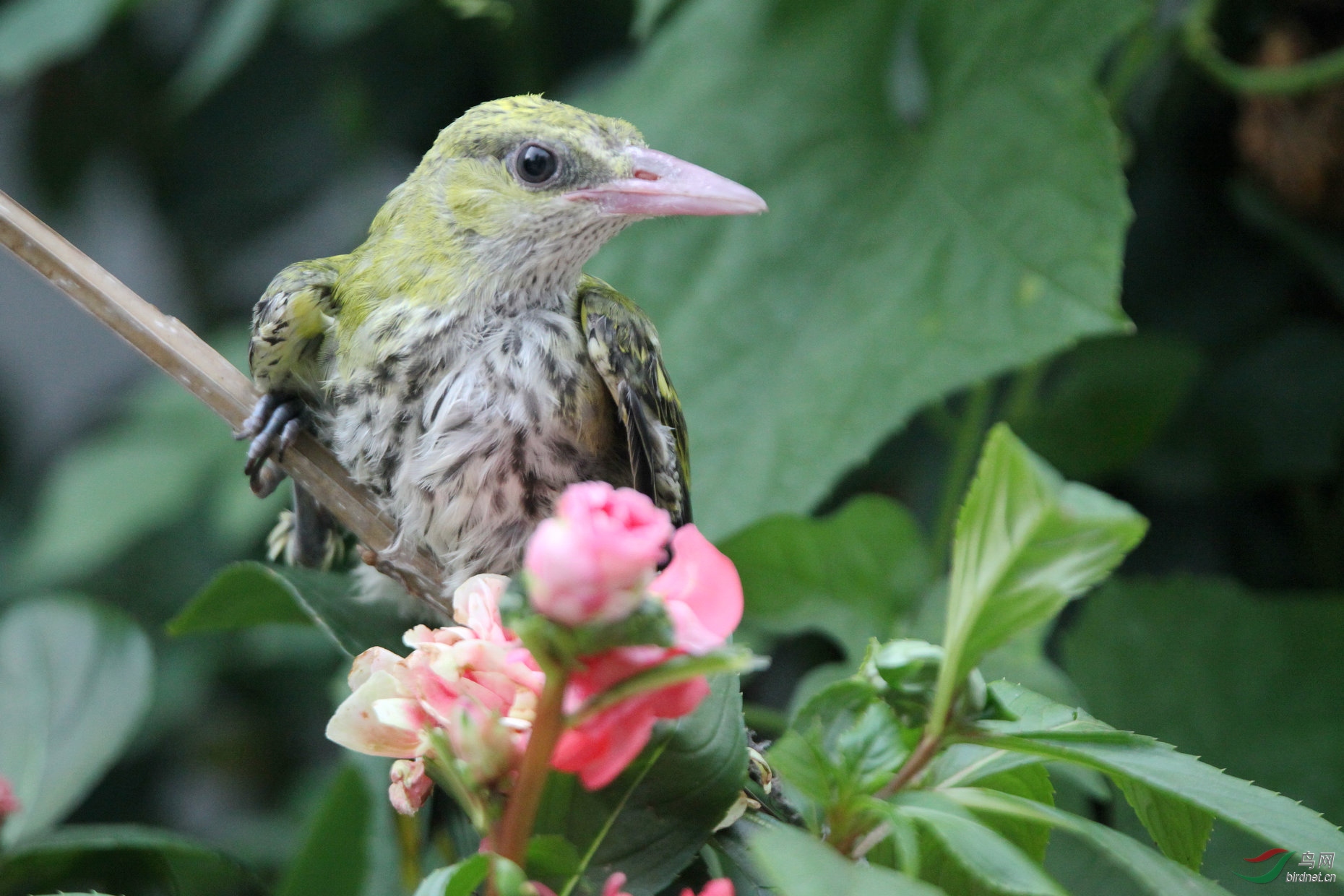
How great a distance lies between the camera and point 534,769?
51 centimetres

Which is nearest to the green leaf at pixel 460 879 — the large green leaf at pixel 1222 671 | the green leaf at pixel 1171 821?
the green leaf at pixel 1171 821

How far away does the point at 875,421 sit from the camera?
1.36m

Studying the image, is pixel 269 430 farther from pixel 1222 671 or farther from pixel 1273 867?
pixel 1222 671

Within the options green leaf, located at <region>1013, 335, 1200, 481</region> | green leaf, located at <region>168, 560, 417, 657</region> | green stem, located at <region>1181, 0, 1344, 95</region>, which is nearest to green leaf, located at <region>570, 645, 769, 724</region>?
green leaf, located at <region>168, 560, 417, 657</region>

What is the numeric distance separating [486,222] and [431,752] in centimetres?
76

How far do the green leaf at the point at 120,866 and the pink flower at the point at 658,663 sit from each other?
0.57 m

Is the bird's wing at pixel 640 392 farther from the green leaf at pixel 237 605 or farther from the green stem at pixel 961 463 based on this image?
the green stem at pixel 961 463

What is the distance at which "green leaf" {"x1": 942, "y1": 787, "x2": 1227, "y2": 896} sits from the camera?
533 millimetres

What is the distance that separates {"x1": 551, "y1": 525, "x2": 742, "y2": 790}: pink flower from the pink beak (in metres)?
0.58

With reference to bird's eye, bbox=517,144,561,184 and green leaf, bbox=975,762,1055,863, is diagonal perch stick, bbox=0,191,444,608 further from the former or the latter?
green leaf, bbox=975,762,1055,863

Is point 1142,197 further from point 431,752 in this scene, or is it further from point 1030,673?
point 431,752

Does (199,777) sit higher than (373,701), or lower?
lower

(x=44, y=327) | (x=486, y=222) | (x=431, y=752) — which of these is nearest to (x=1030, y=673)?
(x=486, y=222)

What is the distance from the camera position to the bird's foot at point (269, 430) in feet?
3.76
